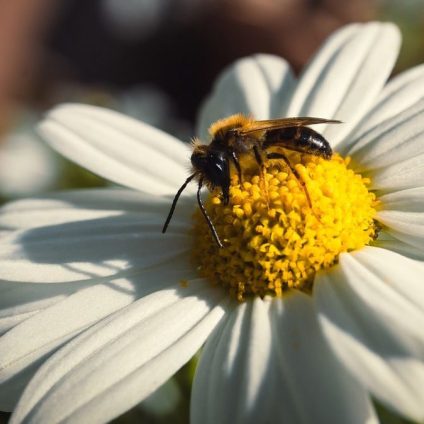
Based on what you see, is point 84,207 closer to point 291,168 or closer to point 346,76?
point 291,168

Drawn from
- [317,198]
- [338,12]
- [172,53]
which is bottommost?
[317,198]

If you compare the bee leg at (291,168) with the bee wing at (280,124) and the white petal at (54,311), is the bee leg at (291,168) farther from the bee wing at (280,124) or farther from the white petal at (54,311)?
the white petal at (54,311)

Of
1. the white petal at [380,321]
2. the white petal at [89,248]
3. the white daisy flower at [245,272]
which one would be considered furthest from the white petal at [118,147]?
the white petal at [380,321]

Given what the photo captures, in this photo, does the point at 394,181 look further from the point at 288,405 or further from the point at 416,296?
the point at 288,405

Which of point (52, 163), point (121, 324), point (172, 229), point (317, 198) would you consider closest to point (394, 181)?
point (317, 198)

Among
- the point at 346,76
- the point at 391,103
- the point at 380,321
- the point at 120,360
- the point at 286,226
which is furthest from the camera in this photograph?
the point at 346,76

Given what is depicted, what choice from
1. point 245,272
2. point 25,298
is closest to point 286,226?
point 245,272

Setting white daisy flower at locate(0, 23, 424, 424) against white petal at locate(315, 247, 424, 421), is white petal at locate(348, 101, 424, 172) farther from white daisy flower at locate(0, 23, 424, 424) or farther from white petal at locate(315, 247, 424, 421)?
white petal at locate(315, 247, 424, 421)
